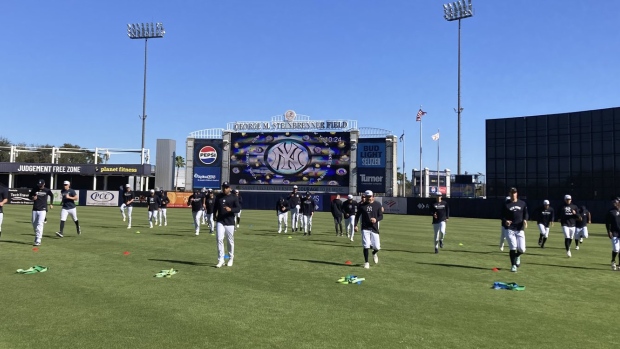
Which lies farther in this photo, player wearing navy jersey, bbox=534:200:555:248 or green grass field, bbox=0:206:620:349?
player wearing navy jersey, bbox=534:200:555:248

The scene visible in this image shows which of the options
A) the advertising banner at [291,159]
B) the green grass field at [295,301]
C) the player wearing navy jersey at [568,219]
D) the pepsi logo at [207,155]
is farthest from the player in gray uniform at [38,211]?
the pepsi logo at [207,155]

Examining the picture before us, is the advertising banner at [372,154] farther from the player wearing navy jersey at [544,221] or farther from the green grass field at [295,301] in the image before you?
the green grass field at [295,301]

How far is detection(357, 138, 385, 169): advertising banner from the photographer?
5819cm

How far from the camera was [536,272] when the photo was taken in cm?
1259

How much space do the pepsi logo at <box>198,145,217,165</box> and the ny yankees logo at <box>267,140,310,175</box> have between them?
8.20 m

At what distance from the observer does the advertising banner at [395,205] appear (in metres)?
53.6

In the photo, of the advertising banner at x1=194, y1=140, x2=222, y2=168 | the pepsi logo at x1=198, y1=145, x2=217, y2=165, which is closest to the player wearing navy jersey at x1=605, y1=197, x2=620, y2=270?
the advertising banner at x1=194, y1=140, x2=222, y2=168

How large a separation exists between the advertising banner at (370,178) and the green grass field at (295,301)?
42.0m

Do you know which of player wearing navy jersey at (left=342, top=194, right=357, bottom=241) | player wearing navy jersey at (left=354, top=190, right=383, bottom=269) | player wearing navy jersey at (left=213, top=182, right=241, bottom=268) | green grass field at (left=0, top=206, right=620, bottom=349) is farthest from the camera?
player wearing navy jersey at (left=342, top=194, right=357, bottom=241)

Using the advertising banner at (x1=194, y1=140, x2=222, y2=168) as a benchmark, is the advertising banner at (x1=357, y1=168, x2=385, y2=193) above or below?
below

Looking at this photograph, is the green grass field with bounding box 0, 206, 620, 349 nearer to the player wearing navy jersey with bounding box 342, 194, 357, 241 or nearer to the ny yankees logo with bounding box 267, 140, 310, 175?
the player wearing navy jersey with bounding box 342, 194, 357, 241

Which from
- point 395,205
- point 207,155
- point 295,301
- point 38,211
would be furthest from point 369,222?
point 207,155

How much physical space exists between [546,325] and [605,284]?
5.06m

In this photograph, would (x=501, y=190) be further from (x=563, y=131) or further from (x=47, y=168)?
(x=47, y=168)
